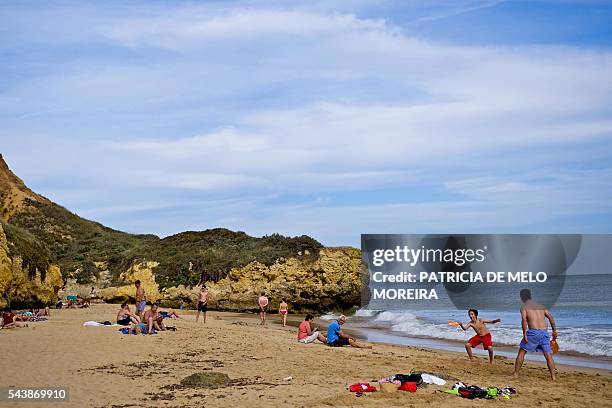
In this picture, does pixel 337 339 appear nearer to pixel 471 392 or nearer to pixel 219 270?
pixel 471 392

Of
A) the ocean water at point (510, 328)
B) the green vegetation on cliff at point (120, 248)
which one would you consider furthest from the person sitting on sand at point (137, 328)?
the ocean water at point (510, 328)

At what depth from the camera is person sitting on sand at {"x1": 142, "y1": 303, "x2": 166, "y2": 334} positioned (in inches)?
647

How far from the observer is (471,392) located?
892cm

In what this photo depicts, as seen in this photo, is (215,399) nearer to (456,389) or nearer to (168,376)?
(168,376)

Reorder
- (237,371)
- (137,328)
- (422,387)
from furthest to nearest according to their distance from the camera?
1. (137,328)
2. (237,371)
3. (422,387)

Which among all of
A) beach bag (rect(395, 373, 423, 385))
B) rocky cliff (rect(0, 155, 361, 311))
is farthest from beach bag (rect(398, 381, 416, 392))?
rocky cliff (rect(0, 155, 361, 311))

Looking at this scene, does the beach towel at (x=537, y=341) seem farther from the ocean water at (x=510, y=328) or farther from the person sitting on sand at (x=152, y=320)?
the person sitting on sand at (x=152, y=320)

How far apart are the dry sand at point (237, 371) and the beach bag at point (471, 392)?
0.15 m

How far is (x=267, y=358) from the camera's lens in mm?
12672

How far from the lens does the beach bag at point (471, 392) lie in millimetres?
8883

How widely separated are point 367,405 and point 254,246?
91.7ft

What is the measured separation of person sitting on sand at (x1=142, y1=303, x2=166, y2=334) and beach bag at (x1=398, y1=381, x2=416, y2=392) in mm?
9025

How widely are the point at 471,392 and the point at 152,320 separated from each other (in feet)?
32.7

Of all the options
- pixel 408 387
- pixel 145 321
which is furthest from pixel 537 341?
pixel 145 321
